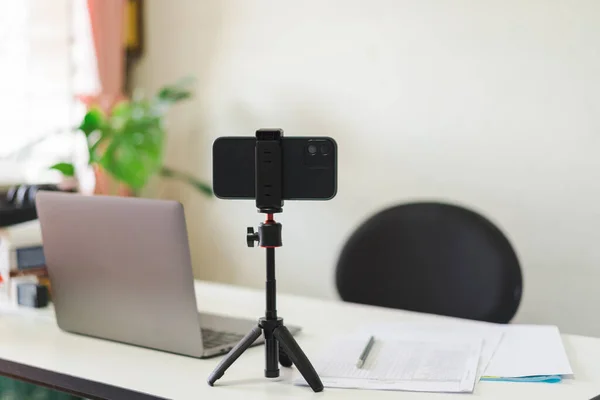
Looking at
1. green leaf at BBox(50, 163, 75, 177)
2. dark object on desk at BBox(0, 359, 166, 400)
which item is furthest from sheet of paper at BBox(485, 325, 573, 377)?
green leaf at BBox(50, 163, 75, 177)

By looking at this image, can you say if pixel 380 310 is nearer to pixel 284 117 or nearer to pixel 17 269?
pixel 17 269

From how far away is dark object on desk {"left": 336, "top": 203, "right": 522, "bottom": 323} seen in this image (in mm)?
1812

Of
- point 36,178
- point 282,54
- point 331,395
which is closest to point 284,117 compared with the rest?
point 282,54

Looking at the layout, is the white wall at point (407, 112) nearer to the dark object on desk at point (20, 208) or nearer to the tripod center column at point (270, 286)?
the dark object on desk at point (20, 208)

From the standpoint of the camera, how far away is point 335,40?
9.59 ft

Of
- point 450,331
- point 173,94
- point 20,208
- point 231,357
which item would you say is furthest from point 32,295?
point 173,94

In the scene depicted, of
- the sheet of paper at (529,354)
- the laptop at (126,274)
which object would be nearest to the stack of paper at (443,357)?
the sheet of paper at (529,354)

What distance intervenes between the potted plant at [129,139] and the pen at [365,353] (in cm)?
180

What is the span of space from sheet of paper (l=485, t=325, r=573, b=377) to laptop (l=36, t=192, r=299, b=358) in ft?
1.55

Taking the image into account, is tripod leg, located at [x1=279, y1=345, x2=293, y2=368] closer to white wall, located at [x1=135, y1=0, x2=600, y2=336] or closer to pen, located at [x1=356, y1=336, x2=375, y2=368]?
pen, located at [x1=356, y1=336, x2=375, y2=368]

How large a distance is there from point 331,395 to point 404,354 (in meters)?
0.23

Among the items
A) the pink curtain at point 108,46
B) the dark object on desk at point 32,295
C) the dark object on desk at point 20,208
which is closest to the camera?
the dark object on desk at point 32,295

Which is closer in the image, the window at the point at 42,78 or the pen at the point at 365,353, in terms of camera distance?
the pen at the point at 365,353

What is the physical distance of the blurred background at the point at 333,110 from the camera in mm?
2523
